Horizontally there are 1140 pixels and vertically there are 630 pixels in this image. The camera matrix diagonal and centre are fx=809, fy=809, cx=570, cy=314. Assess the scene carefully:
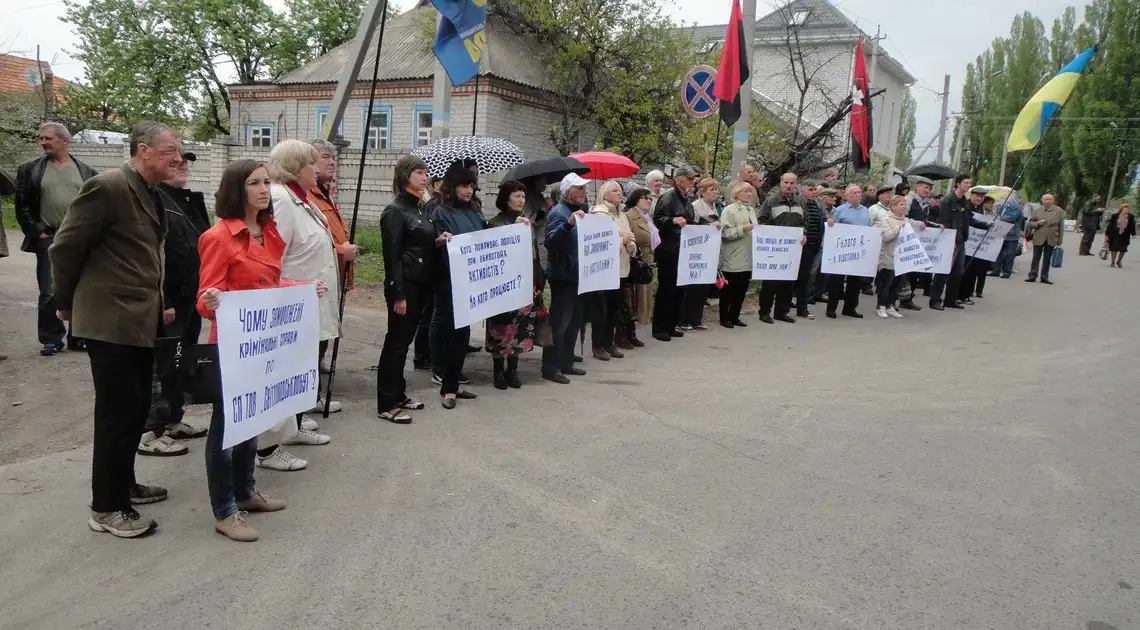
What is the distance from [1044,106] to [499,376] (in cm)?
1045

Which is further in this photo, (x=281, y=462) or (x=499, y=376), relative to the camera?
(x=499, y=376)

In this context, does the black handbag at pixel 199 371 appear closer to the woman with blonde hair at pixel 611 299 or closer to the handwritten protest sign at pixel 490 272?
the handwritten protest sign at pixel 490 272

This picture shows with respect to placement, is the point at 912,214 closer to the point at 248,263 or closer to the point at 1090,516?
the point at 1090,516

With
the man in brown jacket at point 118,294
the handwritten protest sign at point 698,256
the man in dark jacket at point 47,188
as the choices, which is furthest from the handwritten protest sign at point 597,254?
the man in dark jacket at point 47,188

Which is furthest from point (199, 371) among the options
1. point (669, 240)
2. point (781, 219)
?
point (781, 219)

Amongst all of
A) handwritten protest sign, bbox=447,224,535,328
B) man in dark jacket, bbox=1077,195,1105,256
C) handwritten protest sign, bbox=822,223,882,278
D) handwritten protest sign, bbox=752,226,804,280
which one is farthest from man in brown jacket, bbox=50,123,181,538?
man in dark jacket, bbox=1077,195,1105,256

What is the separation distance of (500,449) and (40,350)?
498cm

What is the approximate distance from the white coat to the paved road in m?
0.97

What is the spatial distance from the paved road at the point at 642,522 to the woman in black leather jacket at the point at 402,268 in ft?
1.09

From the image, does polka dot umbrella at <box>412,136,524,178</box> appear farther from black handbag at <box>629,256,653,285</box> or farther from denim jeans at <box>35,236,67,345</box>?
denim jeans at <box>35,236,67,345</box>

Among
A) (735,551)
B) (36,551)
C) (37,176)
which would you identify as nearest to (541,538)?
(735,551)

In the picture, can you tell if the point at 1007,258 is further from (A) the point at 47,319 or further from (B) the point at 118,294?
(B) the point at 118,294

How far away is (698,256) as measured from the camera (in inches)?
384

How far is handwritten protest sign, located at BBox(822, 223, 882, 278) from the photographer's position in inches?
451
